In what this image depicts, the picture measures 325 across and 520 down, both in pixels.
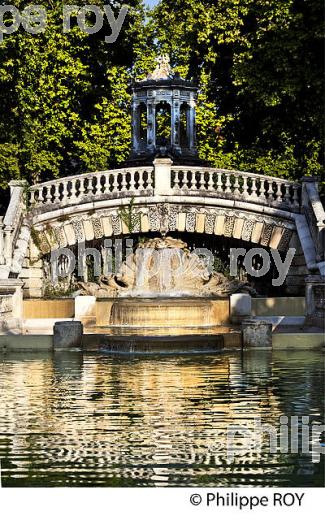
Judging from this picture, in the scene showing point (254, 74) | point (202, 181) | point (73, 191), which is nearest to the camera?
point (202, 181)

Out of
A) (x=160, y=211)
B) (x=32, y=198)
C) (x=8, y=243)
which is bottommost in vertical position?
(x=8, y=243)

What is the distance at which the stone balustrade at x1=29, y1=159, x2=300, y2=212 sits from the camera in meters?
28.8

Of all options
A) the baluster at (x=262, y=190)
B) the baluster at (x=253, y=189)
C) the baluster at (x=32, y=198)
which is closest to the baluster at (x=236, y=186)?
the baluster at (x=253, y=189)

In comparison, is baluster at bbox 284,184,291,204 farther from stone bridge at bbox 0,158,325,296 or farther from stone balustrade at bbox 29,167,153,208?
stone balustrade at bbox 29,167,153,208

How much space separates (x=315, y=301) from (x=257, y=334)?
452 centimetres

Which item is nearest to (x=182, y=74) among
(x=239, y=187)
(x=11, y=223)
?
(x=239, y=187)

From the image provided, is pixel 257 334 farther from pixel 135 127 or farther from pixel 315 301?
pixel 135 127

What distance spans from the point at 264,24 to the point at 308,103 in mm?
3168

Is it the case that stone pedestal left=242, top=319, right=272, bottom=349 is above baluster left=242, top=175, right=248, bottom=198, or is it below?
below

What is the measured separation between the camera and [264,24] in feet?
111

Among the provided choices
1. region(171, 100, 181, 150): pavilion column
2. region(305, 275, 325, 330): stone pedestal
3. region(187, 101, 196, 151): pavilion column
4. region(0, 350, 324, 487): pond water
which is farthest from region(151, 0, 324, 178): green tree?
region(0, 350, 324, 487): pond water

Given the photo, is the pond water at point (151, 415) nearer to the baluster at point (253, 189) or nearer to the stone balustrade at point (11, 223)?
the stone balustrade at point (11, 223)

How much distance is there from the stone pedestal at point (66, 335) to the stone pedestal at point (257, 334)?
110 inches

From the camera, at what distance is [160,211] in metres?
29.1
